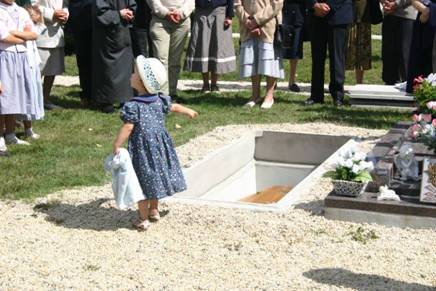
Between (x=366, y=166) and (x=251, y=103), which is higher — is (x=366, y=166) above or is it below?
→ above

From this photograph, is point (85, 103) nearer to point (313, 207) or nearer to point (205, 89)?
point (205, 89)

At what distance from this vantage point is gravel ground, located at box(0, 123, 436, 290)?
5332 mm

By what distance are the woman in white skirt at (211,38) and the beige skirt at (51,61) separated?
186 centimetres

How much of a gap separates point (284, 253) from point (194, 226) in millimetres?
804

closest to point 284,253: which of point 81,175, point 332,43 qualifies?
point 81,175

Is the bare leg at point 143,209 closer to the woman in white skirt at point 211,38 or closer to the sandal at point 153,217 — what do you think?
the sandal at point 153,217

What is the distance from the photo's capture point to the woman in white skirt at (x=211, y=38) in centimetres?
1205

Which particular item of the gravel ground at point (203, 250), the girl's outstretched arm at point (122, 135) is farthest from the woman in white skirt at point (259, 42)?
→ the girl's outstretched arm at point (122, 135)

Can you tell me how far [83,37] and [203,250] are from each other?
6.01m

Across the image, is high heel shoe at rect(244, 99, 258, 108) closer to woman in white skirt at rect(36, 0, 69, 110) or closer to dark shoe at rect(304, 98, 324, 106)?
dark shoe at rect(304, 98, 324, 106)

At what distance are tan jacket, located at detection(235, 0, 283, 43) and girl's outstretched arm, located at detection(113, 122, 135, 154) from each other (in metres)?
5.04

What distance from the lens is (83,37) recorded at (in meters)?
11.4

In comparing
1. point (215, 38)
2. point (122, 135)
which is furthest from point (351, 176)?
point (215, 38)

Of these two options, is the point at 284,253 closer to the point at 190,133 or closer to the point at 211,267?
the point at 211,267
